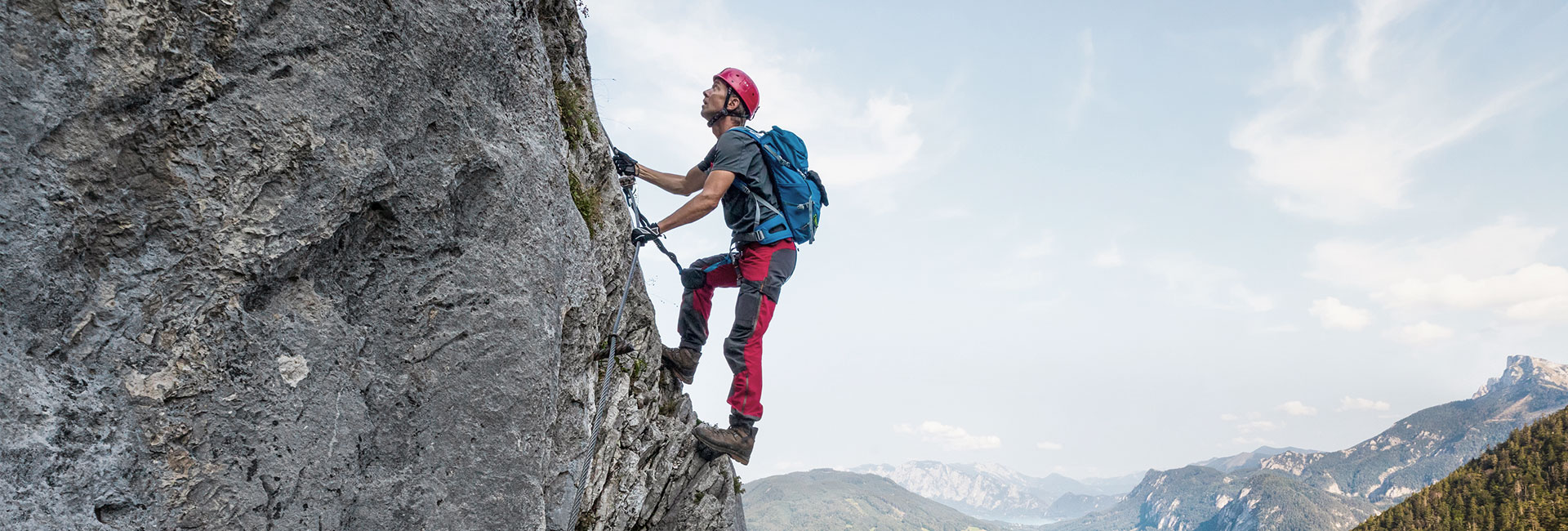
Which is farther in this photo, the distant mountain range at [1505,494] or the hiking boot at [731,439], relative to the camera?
the distant mountain range at [1505,494]

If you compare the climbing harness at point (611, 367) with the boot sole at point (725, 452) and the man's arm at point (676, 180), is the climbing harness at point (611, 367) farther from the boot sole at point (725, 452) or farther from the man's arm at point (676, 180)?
the boot sole at point (725, 452)

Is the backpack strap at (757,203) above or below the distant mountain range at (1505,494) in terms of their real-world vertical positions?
below

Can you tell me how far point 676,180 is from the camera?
9156mm

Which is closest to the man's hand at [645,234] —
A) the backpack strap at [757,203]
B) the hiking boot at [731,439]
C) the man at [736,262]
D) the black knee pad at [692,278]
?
the man at [736,262]

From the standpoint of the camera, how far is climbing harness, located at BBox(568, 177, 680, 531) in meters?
6.54

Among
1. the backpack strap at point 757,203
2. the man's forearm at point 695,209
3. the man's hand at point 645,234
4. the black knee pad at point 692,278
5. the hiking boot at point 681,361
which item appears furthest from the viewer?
the hiking boot at point 681,361

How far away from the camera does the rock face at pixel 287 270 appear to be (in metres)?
3.71

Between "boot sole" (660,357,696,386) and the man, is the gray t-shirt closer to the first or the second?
the man

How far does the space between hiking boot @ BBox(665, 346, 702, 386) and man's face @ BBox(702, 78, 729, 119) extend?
275 cm

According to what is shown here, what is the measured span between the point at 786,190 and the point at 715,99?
1342 mm

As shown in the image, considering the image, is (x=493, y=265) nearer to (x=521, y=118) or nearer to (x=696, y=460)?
(x=521, y=118)

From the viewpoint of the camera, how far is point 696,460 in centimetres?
935

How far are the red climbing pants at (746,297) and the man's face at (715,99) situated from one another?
5.22ft

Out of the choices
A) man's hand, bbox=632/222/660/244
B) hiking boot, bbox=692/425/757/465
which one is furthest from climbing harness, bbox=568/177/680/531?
hiking boot, bbox=692/425/757/465
